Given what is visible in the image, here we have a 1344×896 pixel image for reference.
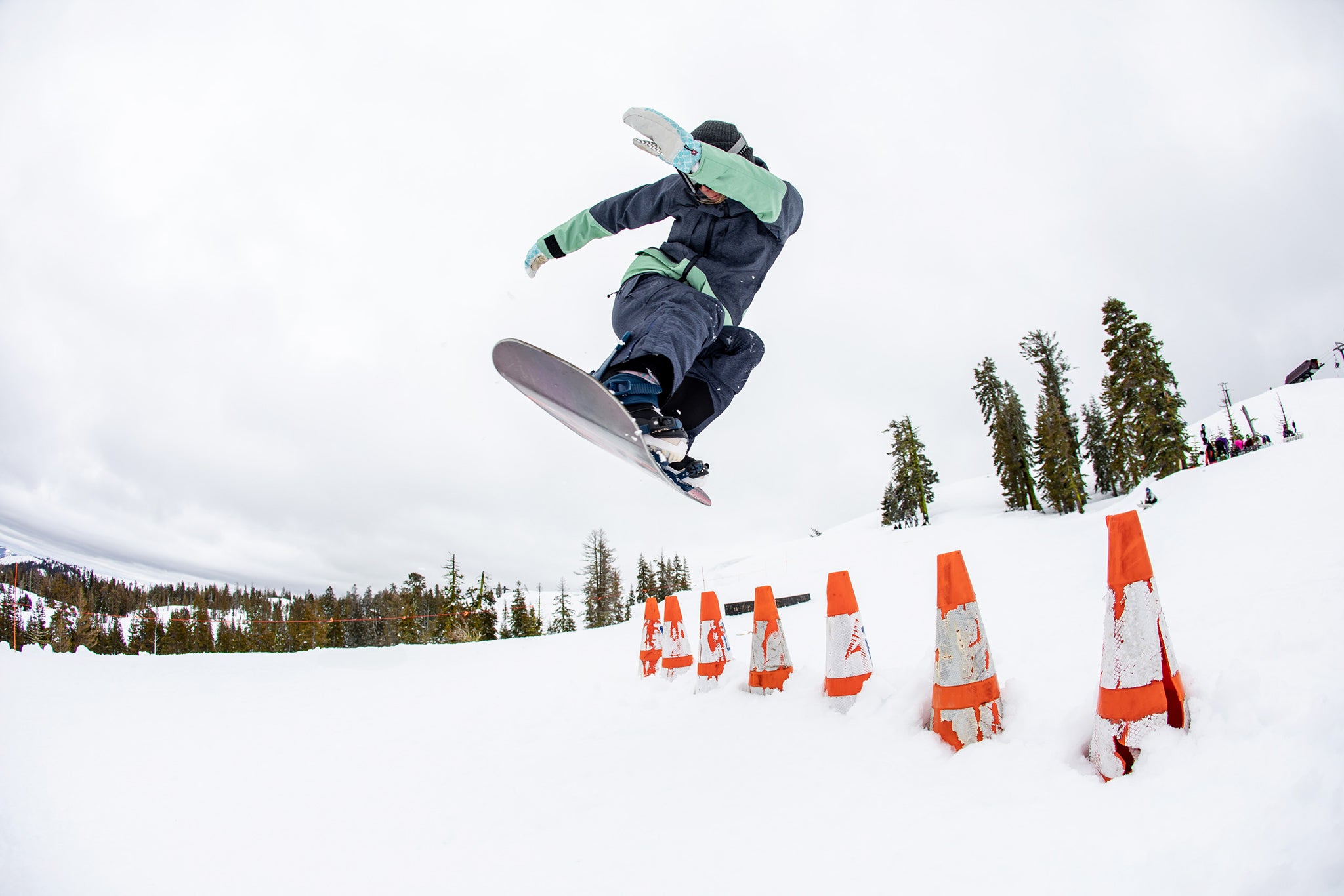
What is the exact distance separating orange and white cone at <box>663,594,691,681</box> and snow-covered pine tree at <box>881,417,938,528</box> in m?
45.6

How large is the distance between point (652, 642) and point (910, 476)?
153ft

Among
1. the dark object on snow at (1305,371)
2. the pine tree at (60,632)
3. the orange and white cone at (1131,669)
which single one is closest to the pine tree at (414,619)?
the pine tree at (60,632)

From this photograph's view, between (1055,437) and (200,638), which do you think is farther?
(200,638)

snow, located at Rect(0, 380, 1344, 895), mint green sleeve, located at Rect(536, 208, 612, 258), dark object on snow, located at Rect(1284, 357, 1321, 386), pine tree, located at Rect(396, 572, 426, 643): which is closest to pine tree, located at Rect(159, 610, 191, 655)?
pine tree, located at Rect(396, 572, 426, 643)

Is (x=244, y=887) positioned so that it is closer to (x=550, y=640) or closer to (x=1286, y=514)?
(x=550, y=640)

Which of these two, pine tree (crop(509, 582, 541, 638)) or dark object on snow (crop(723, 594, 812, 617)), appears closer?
dark object on snow (crop(723, 594, 812, 617))

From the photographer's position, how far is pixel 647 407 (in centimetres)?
347

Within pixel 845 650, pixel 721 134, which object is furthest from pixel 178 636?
pixel 721 134

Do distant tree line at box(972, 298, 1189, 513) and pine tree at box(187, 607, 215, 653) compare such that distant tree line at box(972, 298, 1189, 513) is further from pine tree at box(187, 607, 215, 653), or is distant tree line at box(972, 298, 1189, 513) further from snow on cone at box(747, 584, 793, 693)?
pine tree at box(187, 607, 215, 653)

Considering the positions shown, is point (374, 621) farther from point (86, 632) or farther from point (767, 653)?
point (767, 653)

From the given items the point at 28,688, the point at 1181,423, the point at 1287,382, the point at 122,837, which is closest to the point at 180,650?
the point at 28,688

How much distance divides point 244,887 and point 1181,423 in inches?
1501

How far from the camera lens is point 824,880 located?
5.71 ft

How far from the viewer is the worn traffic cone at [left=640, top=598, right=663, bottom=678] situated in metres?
5.79
